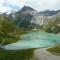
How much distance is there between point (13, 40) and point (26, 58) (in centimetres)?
2413

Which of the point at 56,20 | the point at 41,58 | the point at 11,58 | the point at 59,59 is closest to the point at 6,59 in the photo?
the point at 11,58

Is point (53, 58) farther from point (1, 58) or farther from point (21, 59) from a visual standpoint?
point (1, 58)

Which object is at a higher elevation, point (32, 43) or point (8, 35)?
point (8, 35)

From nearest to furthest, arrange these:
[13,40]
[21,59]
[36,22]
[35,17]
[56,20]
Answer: [21,59] < [13,40] < [56,20] < [36,22] < [35,17]

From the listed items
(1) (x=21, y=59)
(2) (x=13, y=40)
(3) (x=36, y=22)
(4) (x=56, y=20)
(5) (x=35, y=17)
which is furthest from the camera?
(5) (x=35, y=17)

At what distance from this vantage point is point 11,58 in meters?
29.2

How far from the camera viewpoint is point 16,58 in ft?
95.6

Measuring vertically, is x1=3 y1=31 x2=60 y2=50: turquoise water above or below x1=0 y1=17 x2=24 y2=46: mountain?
below

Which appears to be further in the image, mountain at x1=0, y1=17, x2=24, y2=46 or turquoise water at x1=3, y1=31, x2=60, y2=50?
mountain at x1=0, y1=17, x2=24, y2=46

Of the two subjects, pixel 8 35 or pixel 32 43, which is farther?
pixel 8 35

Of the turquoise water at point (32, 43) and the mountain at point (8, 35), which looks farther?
the mountain at point (8, 35)

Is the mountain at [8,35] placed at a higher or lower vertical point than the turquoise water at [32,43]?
higher

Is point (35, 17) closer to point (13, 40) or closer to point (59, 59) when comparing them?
point (13, 40)

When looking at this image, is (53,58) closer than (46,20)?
Yes
